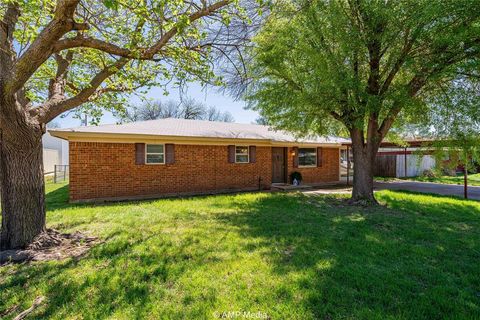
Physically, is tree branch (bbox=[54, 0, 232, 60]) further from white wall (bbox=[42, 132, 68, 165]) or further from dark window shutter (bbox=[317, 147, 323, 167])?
white wall (bbox=[42, 132, 68, 165])

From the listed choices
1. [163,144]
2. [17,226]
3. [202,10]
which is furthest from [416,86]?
[17,226]

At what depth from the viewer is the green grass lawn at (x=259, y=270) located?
3049mm

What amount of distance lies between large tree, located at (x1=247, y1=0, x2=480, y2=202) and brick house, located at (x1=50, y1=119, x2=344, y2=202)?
3305mm

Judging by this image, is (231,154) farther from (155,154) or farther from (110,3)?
(110,3)

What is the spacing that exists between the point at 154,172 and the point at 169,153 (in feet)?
3.30

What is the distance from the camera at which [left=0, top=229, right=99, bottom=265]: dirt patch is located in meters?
4.48

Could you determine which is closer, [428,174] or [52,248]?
[52,248]

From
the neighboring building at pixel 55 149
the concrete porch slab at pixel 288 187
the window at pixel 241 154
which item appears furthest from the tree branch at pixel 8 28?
the neighboring building at pixel 55 149

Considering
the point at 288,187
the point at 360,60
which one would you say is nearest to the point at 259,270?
the point at 360,60

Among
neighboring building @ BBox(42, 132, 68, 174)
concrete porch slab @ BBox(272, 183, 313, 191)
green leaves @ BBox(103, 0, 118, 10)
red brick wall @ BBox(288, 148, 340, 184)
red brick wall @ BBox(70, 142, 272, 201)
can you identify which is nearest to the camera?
green leaves @ BBox(103, 0, 118, 10)

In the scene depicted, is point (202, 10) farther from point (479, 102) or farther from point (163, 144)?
point (479, 102)

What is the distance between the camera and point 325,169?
16125 mm

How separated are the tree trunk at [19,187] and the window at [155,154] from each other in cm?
585

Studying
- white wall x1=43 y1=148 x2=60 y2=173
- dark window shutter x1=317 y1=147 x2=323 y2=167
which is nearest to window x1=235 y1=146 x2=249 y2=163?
dark window shutter x1=317 y1=147 x2=323 y2=167
